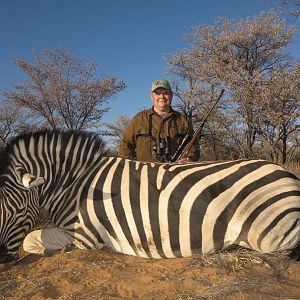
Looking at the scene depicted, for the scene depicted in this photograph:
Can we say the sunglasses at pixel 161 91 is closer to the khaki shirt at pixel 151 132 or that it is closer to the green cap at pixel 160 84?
the green cap at pixel 160 84

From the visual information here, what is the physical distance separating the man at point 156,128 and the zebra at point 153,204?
1312 millimetres

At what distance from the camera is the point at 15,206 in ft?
8.30

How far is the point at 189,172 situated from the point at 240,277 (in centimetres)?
82

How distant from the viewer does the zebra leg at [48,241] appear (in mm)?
2658

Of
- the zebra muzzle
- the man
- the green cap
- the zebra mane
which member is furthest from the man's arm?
the zebra muzzle

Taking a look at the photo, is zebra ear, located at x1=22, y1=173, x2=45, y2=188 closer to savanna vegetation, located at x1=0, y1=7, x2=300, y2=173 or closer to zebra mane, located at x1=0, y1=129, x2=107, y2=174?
zebra mane, located at x1=0, y1=129, x2=107, y2=174

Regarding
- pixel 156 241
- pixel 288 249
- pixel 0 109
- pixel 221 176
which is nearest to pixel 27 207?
pixel 156 241

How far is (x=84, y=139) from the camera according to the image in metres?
2.98

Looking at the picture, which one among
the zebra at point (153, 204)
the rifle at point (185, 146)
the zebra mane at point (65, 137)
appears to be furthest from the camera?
the rifle at point (185, 146)

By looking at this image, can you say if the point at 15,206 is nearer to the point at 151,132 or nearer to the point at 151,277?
the point at 151,277

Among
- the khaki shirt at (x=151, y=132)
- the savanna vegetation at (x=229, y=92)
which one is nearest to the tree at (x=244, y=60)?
the savanna vegetation at (x=229, y=92)

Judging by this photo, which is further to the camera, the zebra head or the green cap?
the green cap

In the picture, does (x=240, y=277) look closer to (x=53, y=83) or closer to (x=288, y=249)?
(x=288, y=249)

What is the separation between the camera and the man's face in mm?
4062
